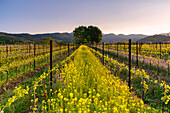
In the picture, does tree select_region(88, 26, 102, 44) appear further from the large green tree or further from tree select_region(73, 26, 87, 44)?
tree select_region(73, 26, 87, 44)

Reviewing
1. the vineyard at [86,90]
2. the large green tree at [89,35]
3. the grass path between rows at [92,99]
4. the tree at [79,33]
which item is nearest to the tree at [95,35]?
the large green tree at [89,35]

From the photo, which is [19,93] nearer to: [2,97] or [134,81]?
[2,97]

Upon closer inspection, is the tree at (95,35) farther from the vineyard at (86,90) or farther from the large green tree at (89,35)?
the vineyard at (86,90)

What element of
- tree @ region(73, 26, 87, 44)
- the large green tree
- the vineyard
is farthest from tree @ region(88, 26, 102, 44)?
the vineyard

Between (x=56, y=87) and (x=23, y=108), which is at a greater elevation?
(x=56, y=87)

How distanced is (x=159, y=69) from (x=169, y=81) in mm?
1959

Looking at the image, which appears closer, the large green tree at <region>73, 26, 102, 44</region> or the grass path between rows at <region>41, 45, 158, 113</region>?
the grass path between rows at <region>41, 45, 158, 113</region>

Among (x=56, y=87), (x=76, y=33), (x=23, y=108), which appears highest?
(x=76, y=33)

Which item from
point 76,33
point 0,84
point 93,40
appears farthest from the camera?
point 76,33

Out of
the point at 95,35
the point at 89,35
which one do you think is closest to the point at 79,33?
the point at 89,35

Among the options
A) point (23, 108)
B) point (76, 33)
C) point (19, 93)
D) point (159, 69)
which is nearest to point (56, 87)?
point (23, 108)

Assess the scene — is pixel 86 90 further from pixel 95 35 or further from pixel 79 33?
pixel 79 33

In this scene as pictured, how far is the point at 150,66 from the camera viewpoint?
7934mm

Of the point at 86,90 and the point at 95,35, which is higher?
the point at 95,35
